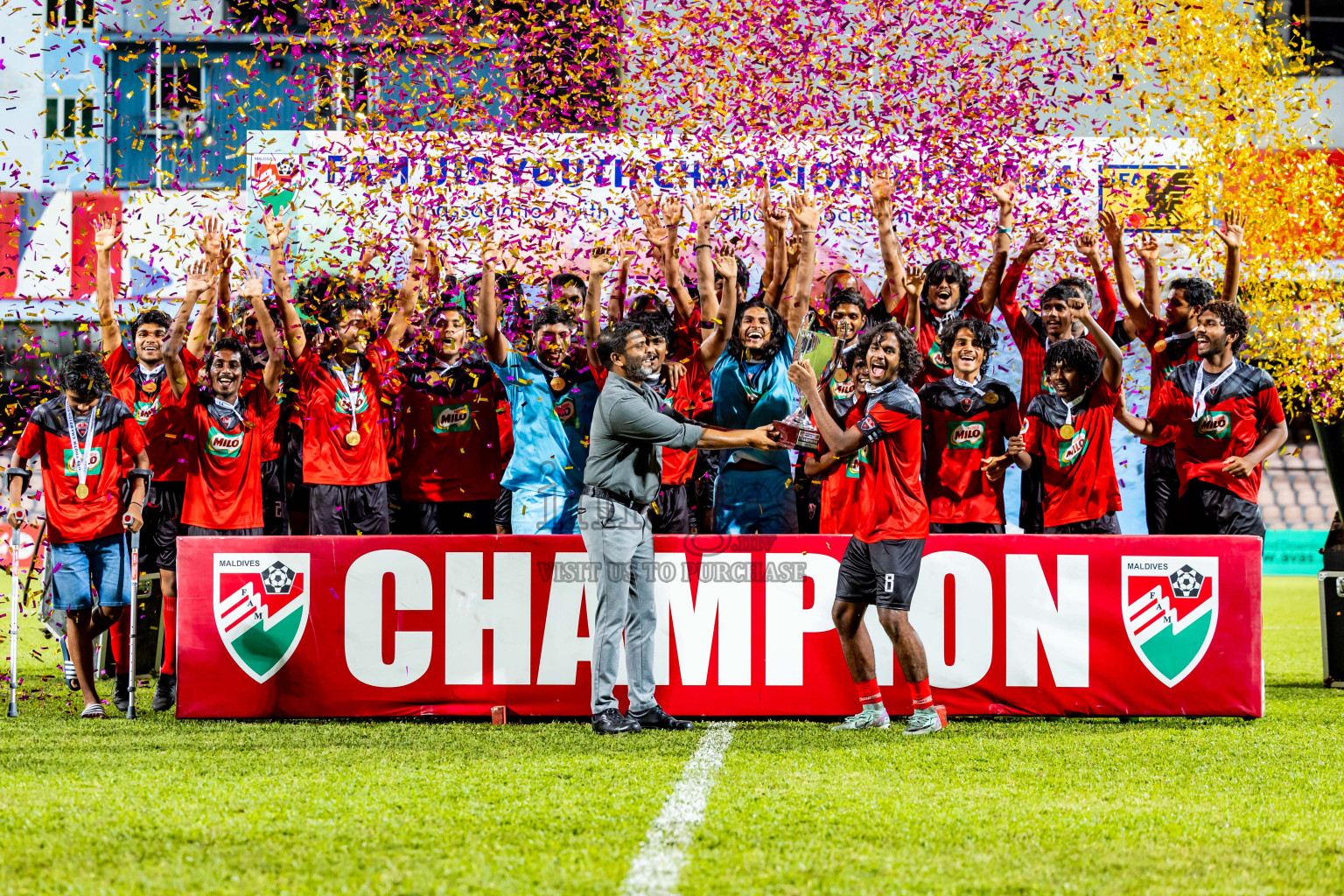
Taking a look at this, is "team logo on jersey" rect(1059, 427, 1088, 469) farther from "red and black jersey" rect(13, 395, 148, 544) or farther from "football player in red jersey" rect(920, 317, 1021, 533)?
"red and black jersey" rect(13, 395, 148, 544)

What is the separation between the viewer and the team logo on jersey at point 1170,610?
6.76 metres

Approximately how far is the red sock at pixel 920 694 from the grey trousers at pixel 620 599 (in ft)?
4.46

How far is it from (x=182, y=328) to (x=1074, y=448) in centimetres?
556

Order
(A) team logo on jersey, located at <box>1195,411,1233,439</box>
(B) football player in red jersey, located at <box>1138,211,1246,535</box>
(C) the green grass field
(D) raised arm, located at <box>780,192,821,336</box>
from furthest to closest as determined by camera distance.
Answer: (B) football player in red jersey, located at <box>1138,211,1246,535</box> → (A) team logo on jersey, located at <box>1195,411,1233,439</box> → (D) raised arm, located at <box>780,192,821,336</box> → (C) the green grass field

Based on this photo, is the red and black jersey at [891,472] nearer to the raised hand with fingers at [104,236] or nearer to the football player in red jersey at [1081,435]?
the football player in red jersey at [1081,435]

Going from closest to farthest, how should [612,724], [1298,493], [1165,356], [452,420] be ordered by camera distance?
[612,724] < [1165,356] < [452,420] < [1298,493]

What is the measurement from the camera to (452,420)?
809cm

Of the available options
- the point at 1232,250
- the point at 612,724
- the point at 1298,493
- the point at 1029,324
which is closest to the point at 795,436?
the point at 612,724

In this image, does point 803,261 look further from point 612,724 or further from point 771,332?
point 612,724

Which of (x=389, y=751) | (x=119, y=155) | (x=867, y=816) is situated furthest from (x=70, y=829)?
(x=119, y=155)

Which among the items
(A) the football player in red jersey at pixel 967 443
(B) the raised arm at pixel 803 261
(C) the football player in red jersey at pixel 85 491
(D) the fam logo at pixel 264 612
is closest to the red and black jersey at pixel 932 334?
(A) the football player in red jersey at pixel 967 443

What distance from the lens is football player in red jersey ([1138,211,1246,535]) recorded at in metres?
7.85

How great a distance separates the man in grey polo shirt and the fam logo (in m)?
1.67

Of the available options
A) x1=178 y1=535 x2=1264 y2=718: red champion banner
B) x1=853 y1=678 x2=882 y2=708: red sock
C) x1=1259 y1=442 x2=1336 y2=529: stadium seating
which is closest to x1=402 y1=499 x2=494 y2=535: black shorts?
x1=178 y1=535 x2=1264 y2=718: red champion banner
